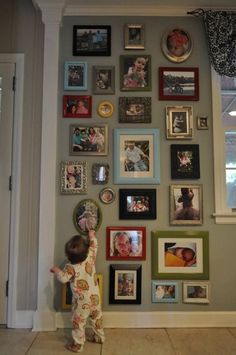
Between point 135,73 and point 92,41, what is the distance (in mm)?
441

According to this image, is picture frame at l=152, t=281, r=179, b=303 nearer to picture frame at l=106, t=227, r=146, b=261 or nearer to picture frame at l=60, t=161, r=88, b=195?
picture frame at l=106, t=227, r=146, b=261

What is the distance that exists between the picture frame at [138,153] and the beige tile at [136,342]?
113 cm

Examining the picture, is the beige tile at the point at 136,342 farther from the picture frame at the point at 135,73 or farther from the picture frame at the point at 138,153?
the picture frame at the point at 135,73

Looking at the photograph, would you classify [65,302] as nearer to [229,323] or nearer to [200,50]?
[229,323]

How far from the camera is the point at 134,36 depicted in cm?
257

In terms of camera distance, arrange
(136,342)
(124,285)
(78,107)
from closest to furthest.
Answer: (136,342)
(124,285)
(78,107)

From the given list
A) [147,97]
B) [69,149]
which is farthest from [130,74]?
[69,149]

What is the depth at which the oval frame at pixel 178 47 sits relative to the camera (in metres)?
2.56

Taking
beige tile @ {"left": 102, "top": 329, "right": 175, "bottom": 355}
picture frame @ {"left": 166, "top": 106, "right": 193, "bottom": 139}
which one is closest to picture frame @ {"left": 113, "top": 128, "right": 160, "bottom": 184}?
picture frame @ {"left": 166, "top": 106, "right": 193, "bottom": 139}

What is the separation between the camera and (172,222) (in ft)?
8.12

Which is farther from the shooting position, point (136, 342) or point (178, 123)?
point (178, 123)

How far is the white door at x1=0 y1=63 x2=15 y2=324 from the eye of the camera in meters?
2.46

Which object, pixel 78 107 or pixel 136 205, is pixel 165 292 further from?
pixel 78 107

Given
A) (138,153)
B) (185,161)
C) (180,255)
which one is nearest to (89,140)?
(138,153)
